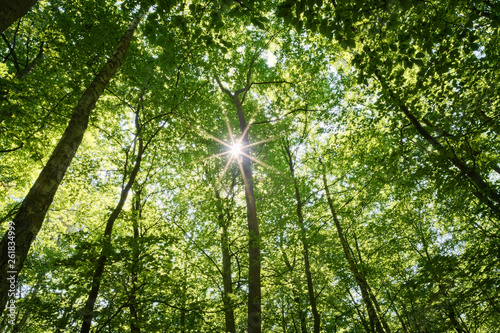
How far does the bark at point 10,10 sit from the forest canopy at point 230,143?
16 millimetres

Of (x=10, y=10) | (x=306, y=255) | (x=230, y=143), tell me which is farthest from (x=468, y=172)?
(x=230, y=143)

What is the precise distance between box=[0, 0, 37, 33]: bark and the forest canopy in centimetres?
2

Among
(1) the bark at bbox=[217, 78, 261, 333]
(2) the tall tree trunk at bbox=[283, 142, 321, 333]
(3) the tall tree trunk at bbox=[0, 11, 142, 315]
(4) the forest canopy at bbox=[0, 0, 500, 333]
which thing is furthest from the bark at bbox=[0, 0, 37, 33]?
(2) the tall tree trunk at bbox=[283, 142, 321, 333]

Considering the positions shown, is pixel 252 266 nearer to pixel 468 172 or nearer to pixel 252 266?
pixel 252 266

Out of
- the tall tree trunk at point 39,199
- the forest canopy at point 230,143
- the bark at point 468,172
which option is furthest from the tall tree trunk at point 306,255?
the tall tree trunk at point 39,199

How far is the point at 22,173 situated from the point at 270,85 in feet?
37.3

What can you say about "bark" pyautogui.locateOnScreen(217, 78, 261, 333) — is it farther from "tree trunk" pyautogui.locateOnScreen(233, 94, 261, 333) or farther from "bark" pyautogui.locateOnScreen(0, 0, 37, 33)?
"bark" pyautogui.locateOnScreen(0, 0, 37, 33)

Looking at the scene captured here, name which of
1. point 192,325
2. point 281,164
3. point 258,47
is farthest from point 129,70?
point 281,164

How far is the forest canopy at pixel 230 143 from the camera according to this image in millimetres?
3457

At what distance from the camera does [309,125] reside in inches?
535

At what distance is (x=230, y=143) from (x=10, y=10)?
8.53 meters

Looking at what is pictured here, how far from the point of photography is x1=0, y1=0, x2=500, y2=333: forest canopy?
3457 mm

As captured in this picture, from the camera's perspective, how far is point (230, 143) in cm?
1065

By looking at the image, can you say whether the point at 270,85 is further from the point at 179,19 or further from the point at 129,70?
the point at 179,19
